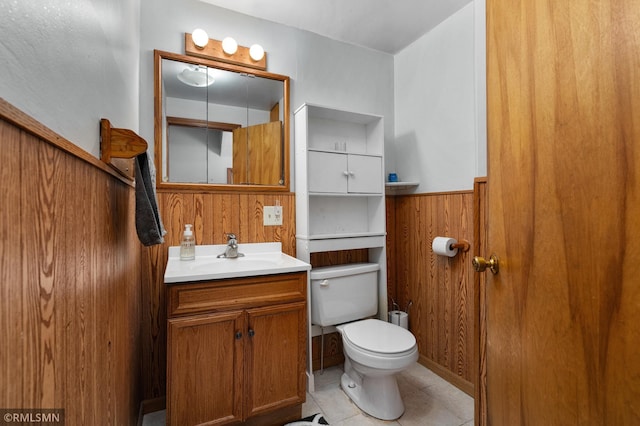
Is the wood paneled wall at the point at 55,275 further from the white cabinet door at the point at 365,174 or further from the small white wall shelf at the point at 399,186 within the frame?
the small white wall shelf at the point at 399,186

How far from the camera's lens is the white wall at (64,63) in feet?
1.26

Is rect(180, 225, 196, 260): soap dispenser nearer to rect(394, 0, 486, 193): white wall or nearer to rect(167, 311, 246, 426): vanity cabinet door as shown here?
rect(167, 311, 246, 426): vanity cabinet door

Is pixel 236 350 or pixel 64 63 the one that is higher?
pixel 64 63

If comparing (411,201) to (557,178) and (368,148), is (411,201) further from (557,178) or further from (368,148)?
(557,178)

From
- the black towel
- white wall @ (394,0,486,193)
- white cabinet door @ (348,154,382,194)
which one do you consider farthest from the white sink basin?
white wall @ (394,0,486,193)

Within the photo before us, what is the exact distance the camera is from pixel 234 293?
1383 millimetres

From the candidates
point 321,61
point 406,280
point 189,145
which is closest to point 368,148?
point 321,61

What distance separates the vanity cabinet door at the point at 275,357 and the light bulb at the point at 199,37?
161 centimetres

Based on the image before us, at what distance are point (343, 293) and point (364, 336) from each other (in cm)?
34

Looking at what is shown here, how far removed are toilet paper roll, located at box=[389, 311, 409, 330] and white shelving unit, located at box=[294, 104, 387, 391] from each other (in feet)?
0.47

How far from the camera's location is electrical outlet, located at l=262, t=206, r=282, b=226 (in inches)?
75.8

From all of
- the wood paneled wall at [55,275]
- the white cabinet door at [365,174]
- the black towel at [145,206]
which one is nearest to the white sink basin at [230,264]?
the black towel at [145,206]

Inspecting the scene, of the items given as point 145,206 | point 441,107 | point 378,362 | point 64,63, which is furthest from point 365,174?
point 64,63

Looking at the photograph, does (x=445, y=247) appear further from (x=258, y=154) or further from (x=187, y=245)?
(x=187, y=245)
